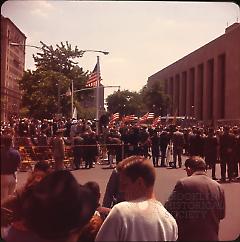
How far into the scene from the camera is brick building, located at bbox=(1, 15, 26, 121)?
2.66 metres

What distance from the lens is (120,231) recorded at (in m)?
2.16

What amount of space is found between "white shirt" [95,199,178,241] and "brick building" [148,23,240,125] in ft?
2.74

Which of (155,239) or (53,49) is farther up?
(53,49)

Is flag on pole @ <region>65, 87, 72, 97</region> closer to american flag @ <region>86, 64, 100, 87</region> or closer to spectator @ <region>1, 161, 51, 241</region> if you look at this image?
american flag @ <region>86, 64, 100, 87</region>

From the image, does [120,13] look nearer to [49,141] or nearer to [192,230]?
[49,141]

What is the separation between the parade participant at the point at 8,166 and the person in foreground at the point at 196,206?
92 centimetres

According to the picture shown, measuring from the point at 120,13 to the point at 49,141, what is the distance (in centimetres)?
84

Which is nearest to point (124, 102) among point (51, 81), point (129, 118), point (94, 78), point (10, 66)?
point (129, 118)

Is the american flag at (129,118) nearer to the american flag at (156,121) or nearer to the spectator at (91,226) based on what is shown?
the american flag at (156,121)

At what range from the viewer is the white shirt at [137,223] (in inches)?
84.9

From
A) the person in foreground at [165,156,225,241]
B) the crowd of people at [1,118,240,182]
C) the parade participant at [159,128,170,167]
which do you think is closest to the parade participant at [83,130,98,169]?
the crowd of people at [1,118,240,182]

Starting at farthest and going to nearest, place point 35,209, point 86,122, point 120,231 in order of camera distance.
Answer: point 86,122
point 120,231
point 35,209

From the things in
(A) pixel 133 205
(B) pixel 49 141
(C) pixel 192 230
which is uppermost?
(B) pixel 49 141

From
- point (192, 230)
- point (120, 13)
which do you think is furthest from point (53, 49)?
point (192, 230)
